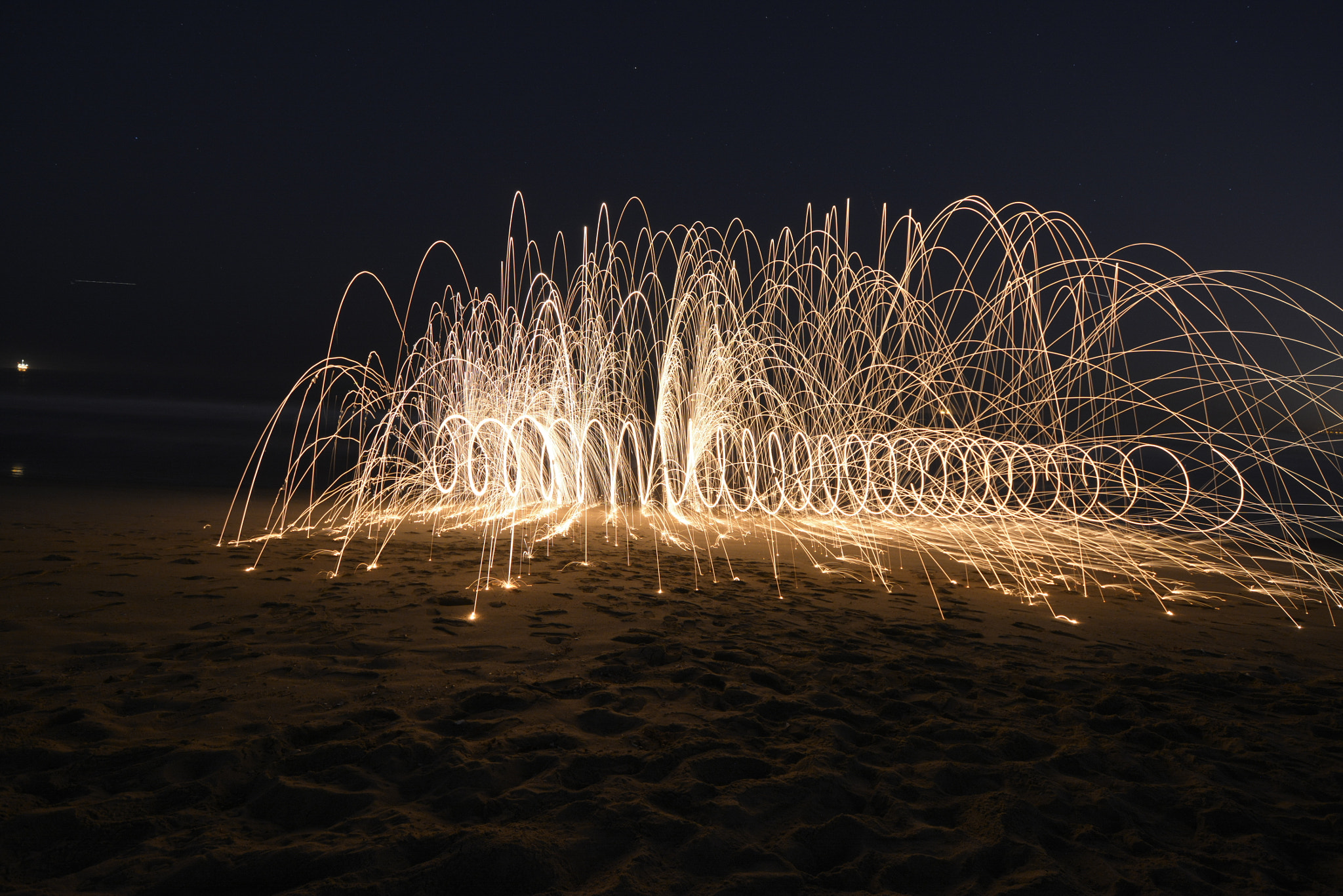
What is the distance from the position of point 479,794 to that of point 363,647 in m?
2.18

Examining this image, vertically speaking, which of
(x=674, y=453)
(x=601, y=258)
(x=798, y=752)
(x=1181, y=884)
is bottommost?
(x=1181, y=884)

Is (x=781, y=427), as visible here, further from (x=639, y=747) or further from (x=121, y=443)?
(x=121, y=443)

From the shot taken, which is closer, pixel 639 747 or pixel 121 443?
pixel 639 747

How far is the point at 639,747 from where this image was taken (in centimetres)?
335

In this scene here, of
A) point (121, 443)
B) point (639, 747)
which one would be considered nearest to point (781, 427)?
point (639, 747)

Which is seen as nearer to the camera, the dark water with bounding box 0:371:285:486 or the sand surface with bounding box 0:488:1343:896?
the sand surface with bounding box 0:488:1343:896

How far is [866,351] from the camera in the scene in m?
11.2

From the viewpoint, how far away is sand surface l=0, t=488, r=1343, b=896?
244 cm

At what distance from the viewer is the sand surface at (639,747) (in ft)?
8.01

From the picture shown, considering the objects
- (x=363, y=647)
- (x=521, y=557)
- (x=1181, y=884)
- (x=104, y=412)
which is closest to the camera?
(x=1181, y=884)

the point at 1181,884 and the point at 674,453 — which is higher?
the point at 674,453

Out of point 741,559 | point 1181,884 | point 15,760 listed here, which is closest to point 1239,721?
point 1181,884

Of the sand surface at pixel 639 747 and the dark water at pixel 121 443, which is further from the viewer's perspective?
the dark water at pixel 121 443

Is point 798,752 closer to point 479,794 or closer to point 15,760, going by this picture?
point 479,794
